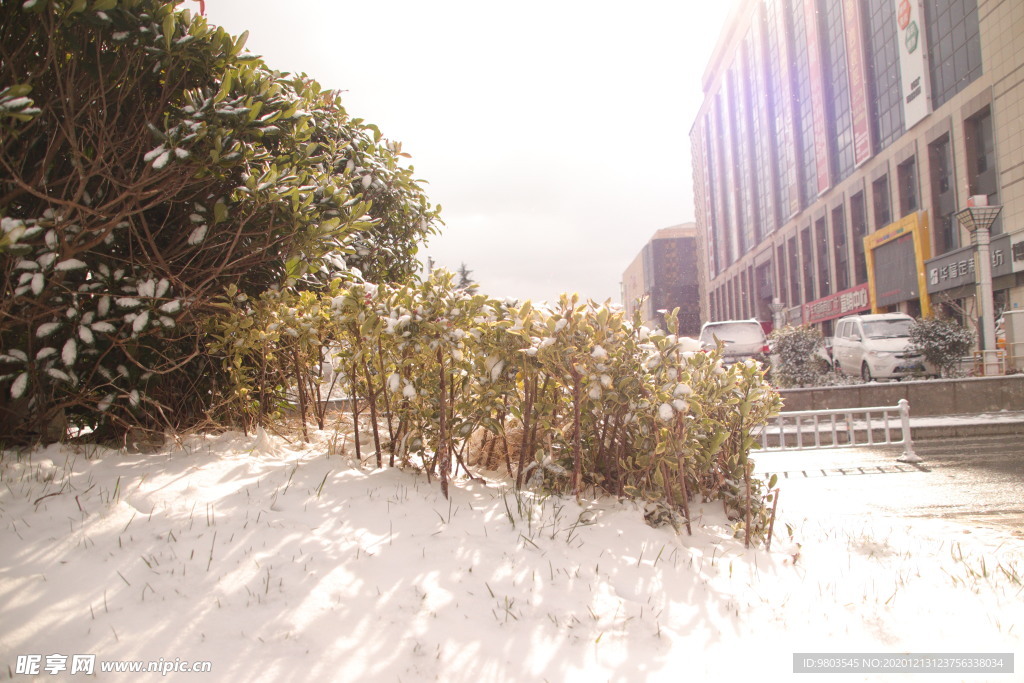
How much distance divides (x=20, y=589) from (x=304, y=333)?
1.80m

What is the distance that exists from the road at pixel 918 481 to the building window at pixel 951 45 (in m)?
21.9

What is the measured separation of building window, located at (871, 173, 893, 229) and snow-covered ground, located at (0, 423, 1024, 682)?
3419 cm

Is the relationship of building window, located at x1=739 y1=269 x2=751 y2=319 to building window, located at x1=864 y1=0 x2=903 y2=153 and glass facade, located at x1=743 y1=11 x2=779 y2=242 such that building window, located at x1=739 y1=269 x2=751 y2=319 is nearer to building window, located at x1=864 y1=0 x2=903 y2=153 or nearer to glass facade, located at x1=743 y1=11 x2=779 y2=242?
glass facade, located at x1=743 y1=11 x2=779 y2=242

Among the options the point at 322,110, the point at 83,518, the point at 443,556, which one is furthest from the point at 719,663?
the point at 322,110

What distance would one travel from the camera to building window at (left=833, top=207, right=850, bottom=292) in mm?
37441

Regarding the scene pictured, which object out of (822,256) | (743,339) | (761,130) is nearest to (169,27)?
(743,339)

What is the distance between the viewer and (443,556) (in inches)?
103

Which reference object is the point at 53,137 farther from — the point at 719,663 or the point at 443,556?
the point at 719,663

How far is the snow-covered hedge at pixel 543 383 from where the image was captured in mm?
3105

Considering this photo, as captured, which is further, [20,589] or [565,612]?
[565,612]

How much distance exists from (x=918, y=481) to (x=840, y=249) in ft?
119

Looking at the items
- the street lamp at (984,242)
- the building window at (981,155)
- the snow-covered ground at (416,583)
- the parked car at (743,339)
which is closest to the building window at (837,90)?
the building window at (981,155)

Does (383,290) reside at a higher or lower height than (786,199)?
lower

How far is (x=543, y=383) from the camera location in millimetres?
3541
